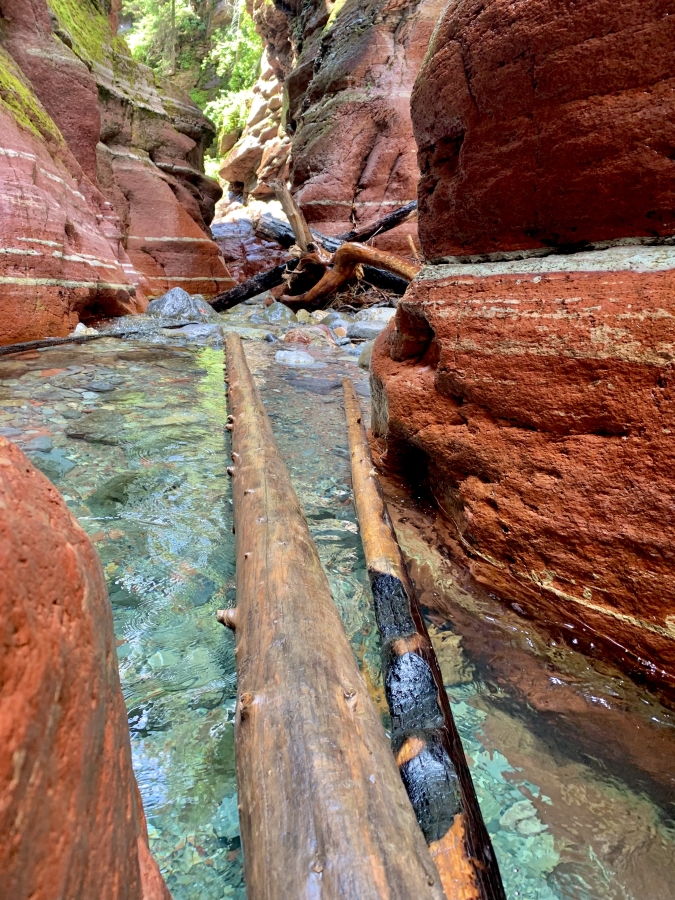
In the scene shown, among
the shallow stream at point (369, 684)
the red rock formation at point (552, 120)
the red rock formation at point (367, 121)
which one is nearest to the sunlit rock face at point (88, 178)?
the red rock formation at point (367, 121)

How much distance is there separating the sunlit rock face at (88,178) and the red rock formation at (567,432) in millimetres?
6491

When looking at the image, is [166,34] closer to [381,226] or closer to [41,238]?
[381,226]

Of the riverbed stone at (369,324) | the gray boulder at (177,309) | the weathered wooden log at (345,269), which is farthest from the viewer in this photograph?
the gray boulder at (177,309)

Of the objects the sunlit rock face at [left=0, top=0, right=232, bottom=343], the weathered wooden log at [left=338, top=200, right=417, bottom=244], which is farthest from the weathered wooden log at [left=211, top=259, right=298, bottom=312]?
the sunlit rock face at [left=0, top=0, right=232, bottom=343]

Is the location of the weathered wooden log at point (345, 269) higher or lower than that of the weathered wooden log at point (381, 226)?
lower

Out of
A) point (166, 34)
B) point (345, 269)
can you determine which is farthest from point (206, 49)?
point (345, 269)

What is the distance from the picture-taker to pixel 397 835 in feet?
3.33

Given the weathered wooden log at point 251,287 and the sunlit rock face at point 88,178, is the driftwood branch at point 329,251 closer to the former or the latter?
the weathered wooden log at point 251,287

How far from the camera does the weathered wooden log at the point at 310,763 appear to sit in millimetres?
950

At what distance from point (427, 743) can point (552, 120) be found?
2.11m

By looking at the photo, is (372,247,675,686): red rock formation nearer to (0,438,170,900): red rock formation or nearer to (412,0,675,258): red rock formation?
(412,0,675,258): red rock formation

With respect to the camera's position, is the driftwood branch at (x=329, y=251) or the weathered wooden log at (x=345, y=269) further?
the driftwood branch at (x=329, y=251)

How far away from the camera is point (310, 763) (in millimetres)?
1122

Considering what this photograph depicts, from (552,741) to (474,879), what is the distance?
569mm
